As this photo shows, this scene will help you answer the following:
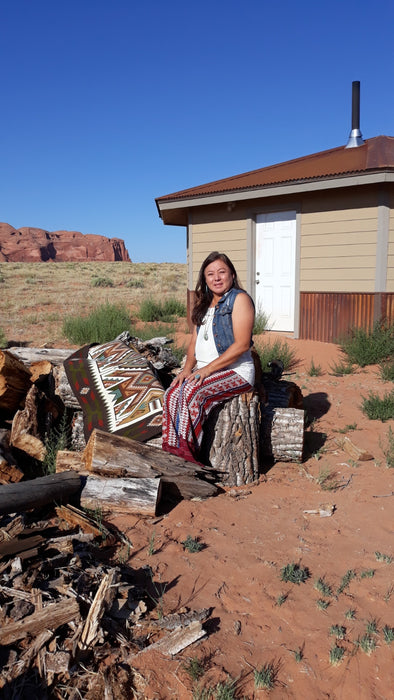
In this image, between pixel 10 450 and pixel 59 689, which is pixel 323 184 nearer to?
pixel 10 450

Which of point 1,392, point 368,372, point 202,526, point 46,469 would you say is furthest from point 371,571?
point 368,372

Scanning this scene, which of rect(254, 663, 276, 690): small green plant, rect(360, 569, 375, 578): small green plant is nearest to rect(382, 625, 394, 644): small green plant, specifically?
rect(360, 569, 375, 578): small green plant

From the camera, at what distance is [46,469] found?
162 inches

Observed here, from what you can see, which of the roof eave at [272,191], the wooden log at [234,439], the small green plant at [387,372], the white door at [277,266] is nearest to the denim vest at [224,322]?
the wooden log at [234,439]

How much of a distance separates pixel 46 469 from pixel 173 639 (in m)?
2.20

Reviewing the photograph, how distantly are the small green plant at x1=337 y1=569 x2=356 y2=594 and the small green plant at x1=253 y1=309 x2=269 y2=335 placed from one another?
24.9ft

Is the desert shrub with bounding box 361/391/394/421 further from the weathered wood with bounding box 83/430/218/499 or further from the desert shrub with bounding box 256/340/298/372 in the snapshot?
the weathered wood with bounding box 83/430/218/499

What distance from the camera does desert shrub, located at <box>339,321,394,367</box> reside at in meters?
8.11

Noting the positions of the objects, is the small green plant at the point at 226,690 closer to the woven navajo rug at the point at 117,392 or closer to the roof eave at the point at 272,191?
the woven navajo rug at the point at 117,392

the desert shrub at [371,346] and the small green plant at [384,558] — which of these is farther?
the desert shrub at [371,346]

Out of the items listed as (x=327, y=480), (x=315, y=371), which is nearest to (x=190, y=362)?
(x=327, y=480)

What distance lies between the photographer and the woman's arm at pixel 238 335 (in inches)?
153

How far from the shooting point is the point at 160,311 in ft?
43.4

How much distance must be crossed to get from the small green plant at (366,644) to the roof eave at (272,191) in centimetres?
762
